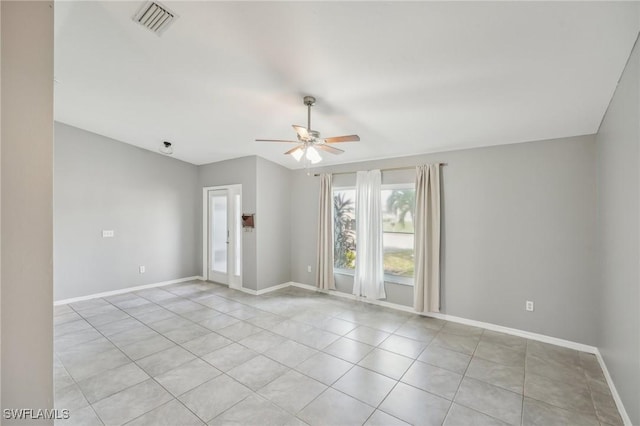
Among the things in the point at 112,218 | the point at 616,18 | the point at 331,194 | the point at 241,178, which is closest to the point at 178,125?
the point at 241,178

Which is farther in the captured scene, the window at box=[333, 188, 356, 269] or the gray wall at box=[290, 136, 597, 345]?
the window at box=[333, 188, 356, 269]

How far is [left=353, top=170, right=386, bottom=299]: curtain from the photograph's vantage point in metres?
4.68

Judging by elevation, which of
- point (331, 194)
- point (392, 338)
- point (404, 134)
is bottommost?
point (392, 338)

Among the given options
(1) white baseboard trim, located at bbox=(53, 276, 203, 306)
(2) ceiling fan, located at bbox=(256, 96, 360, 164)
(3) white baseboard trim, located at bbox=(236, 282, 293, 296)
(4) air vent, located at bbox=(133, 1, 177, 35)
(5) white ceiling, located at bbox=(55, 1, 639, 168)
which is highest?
(4) air vent, located at bbox=(133, 1, 177, 35)

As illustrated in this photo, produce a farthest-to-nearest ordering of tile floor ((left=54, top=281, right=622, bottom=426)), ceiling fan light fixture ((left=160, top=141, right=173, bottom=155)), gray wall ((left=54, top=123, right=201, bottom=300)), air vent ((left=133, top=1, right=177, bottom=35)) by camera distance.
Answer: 1. ceiling fan light fixture ((left=160, top=141, right=173, bottom=155))
2. gray wall ((left=54, top=123, right=201, bottom=300))
3. tile floor ((left=54, top=281, right=622, bottom=426))
4. air vent ((left=133, top=1, right=177, bottom=35))

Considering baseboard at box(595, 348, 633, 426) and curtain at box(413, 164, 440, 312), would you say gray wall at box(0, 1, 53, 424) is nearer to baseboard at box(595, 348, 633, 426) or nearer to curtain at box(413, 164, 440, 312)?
baseboard at box(595, 348, 633, 426)

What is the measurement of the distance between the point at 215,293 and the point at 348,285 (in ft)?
8.41

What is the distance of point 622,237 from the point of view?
7.17 ft

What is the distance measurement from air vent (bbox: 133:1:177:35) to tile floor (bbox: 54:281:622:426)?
119 inches

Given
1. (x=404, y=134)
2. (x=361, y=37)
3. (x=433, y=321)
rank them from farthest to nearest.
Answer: (x=433, y=321) < (x=404, y=134) < (x=361, y=37)

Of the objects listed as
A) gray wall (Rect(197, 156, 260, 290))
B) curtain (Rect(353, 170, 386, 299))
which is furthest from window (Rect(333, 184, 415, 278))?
gray wall (Rect(197, 156, 260, 290))

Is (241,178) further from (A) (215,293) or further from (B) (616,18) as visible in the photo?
(B) (616,18)

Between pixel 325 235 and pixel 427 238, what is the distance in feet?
6.19

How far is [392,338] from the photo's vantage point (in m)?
→ 3.49
